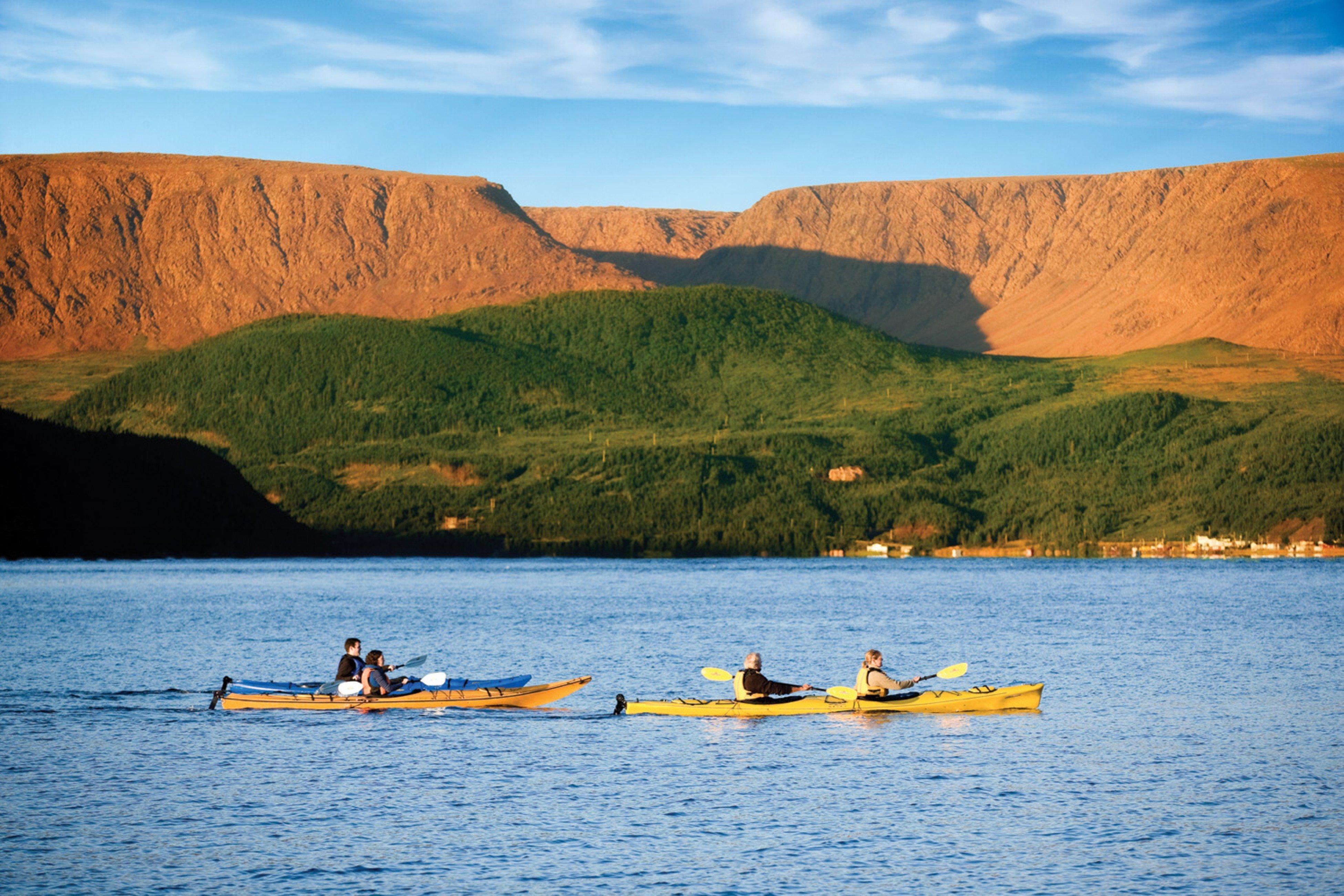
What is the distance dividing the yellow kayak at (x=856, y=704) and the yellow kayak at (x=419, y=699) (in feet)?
10.6

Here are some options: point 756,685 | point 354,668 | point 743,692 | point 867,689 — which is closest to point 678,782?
point 756,685

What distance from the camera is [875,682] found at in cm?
6281

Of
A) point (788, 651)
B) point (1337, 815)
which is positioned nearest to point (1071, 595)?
point (788, 651)

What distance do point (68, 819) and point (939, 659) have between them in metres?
59.1

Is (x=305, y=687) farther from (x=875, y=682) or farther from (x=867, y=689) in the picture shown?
(x=875, y=682)

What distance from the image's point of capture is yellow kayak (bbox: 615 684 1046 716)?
208ft

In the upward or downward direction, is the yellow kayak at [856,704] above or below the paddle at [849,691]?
below

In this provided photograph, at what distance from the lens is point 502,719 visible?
2670 inches

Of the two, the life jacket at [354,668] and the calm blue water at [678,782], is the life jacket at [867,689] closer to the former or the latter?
the calm blue water at [678,782]

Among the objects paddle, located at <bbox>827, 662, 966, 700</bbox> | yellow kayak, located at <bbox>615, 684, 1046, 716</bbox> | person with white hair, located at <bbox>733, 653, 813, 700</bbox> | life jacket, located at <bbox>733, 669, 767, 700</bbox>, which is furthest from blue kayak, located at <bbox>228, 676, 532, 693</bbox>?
paddle, located at <bbox>827, 662, 966, 700</bbox>

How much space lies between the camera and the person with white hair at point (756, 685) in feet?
206

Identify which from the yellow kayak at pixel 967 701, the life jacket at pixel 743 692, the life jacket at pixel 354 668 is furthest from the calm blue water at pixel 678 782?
the life jacket at pixel 354 668

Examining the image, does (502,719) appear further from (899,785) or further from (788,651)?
(788,651)

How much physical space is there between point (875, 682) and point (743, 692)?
537cm
